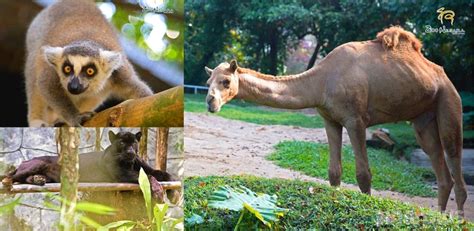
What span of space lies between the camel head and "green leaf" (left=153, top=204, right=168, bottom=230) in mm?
801

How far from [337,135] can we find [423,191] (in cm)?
79

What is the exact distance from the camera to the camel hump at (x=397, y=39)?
4496mm

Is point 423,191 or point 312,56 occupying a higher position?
point 312,56

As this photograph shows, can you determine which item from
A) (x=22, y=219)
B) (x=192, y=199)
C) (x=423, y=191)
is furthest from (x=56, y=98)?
(x=423, y=191)

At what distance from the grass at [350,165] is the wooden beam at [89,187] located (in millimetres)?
868

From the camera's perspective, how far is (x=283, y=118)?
4.57 meters

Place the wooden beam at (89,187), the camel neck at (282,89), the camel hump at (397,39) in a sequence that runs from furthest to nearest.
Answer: the camel hump at (397,39), the camel neck at (282,89), the wooden beam at (89,187)

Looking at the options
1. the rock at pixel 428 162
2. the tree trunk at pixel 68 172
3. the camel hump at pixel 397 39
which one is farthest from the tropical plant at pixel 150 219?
the camel hump at pixel 397 39

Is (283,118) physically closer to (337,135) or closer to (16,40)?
(337,135)

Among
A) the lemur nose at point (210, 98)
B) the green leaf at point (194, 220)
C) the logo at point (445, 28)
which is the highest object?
the logo at point (445, 28)

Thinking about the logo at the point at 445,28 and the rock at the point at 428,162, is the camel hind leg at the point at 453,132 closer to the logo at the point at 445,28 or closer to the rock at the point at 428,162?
the rock at the point at 428,162

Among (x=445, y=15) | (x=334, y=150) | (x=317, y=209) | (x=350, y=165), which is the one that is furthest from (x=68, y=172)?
(x=445, y=15)

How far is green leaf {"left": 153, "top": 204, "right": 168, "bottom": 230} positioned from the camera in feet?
12.6

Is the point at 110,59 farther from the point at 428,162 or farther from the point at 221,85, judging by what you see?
the point at 428,162
